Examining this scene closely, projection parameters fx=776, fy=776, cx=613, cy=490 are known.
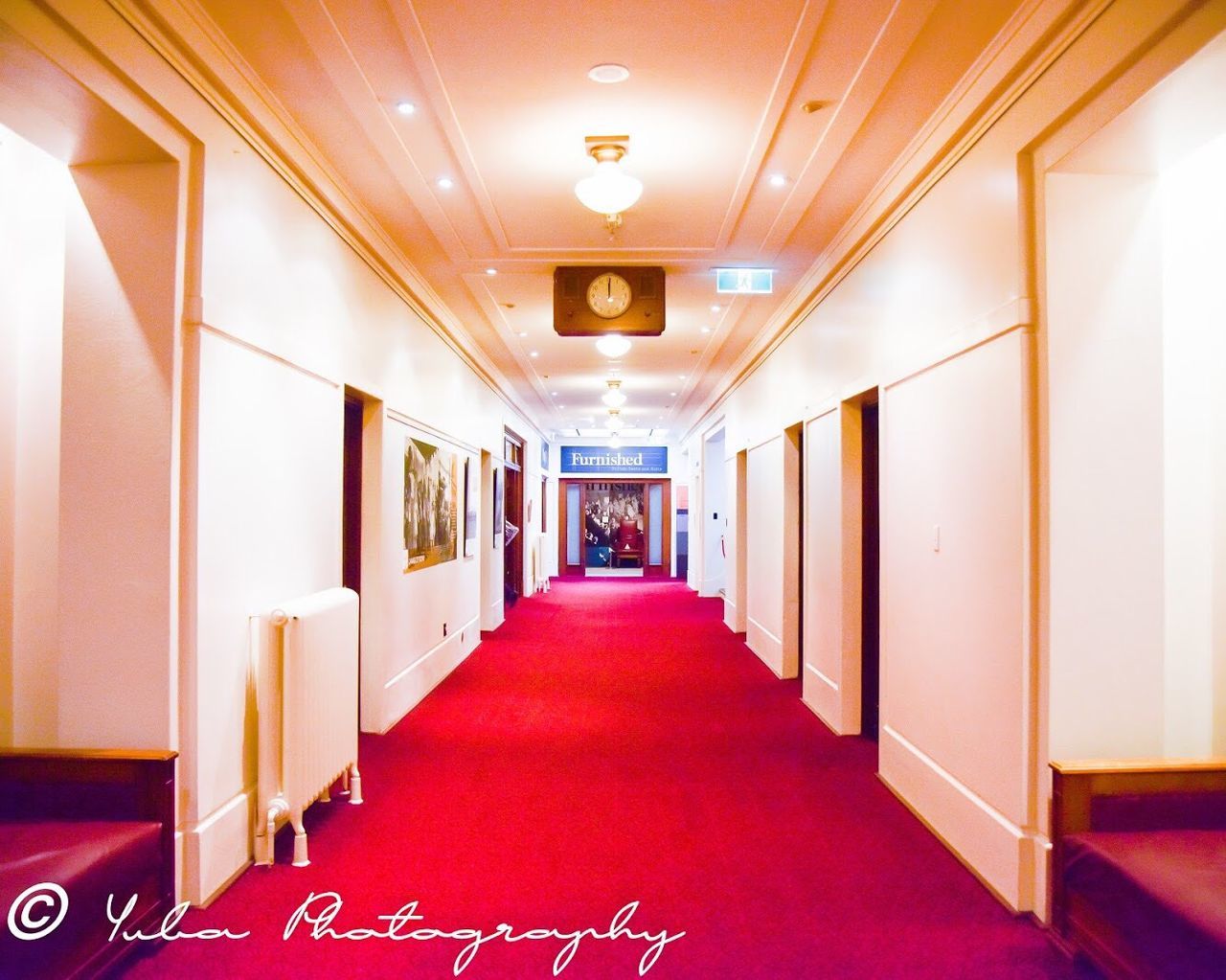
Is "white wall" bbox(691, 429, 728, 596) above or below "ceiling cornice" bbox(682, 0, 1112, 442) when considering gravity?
below

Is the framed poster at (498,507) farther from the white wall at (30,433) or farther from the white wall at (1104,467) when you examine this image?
the white wall at (1104,467)

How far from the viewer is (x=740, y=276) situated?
5.54 meters

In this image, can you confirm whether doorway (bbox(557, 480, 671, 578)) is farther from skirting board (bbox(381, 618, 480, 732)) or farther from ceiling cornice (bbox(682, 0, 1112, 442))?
ceiling cornice (bbox(682, 0, 1112, 442))

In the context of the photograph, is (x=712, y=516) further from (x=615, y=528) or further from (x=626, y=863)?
(x=626, y=863)

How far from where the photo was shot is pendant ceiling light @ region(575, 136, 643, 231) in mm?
3486

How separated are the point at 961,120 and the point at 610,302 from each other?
2623mm

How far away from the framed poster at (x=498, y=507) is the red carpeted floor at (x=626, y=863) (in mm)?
4163

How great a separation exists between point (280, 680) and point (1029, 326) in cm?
325

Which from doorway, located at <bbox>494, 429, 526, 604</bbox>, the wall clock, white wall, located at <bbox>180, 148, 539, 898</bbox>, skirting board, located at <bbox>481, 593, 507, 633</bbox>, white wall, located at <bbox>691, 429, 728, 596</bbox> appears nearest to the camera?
white wall, located at <bbox>180, 148, 539, 898</bbox>

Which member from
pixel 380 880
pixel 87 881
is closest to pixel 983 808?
pixel 380 880

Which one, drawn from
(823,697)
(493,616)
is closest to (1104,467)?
(823,697)

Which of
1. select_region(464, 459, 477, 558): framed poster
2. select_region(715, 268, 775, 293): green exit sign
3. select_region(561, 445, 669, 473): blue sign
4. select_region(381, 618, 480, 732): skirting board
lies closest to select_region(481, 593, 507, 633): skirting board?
select_region(381, 618, 480, 732): skirting board

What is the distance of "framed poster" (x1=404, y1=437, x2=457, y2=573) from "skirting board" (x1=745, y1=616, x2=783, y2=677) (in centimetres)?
319

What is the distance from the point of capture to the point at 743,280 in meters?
5.55
